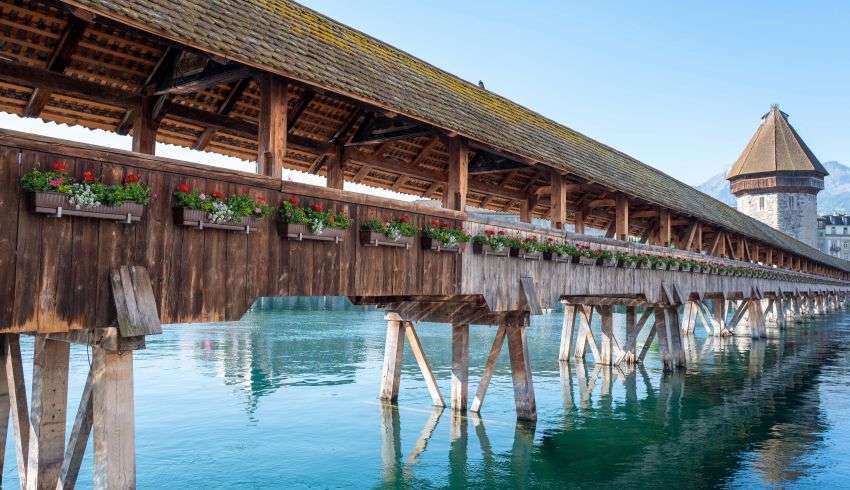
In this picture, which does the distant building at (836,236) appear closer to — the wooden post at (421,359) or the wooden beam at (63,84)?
the wooden post at (421,359)

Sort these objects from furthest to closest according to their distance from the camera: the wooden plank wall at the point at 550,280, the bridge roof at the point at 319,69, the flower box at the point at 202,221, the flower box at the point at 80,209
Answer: the wooden plank wall at the point at 550,280, the bridge roof at the point at 319,69, the flower box at the point at 202,221, the flower box at the point at 80,209

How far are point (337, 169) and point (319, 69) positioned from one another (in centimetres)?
401

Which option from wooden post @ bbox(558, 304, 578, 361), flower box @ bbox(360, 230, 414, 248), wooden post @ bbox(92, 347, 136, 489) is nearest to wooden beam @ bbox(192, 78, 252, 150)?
flower box @ bbox(360, 230, 414, 248)

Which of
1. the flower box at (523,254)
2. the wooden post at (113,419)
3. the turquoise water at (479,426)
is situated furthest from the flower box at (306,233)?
the turquoise water at (479,426)

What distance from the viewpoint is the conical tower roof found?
6456 centimetres

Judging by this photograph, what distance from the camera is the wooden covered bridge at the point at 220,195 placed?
5.75 m

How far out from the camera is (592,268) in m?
15.2

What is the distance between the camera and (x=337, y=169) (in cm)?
1206

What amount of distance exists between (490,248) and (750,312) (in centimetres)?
3052

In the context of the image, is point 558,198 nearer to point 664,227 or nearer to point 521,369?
point 521,369

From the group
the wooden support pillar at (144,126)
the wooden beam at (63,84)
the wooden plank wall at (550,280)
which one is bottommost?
the wooden plank wall at (550,280)

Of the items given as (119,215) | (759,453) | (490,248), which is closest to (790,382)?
(759,453)

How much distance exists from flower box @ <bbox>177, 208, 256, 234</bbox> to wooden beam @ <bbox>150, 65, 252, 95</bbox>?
165cm

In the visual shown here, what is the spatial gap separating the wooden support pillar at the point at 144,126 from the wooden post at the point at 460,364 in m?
7.73
